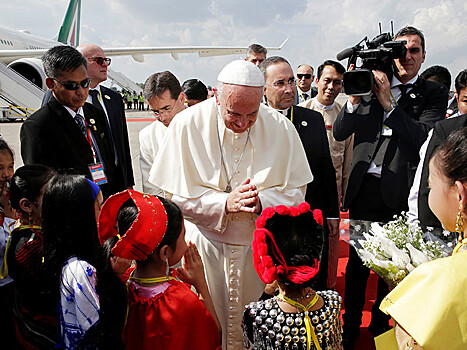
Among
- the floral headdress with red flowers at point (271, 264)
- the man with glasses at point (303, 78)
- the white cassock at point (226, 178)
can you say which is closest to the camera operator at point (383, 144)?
the white cassock at point (226, 178)

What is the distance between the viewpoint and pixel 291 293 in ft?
5.45

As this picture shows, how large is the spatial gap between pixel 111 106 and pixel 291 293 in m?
2.82

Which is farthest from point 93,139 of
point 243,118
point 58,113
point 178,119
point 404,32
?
point 404,32

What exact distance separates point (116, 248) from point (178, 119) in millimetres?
1216

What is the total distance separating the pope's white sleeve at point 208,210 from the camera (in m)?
2.25

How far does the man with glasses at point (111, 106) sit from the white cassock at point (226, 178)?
1.07 m

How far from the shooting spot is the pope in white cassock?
227 centimetres

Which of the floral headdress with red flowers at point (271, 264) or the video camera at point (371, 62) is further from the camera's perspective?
the video camera at point (371, 62)

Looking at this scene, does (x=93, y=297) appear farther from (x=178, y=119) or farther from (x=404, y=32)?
(x=404, y=32)

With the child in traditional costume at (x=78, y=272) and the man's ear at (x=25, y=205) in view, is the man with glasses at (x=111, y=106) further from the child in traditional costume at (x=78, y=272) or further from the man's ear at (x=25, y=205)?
the child in traditional costume at (x=78, y=272)

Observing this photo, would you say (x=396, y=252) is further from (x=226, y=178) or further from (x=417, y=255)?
(x=226, y=178)

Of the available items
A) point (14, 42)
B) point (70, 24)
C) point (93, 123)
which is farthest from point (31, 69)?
point (93, 123)

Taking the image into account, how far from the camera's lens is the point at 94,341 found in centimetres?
168

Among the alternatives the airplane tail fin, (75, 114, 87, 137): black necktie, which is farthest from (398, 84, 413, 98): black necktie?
the airplane tail fin
